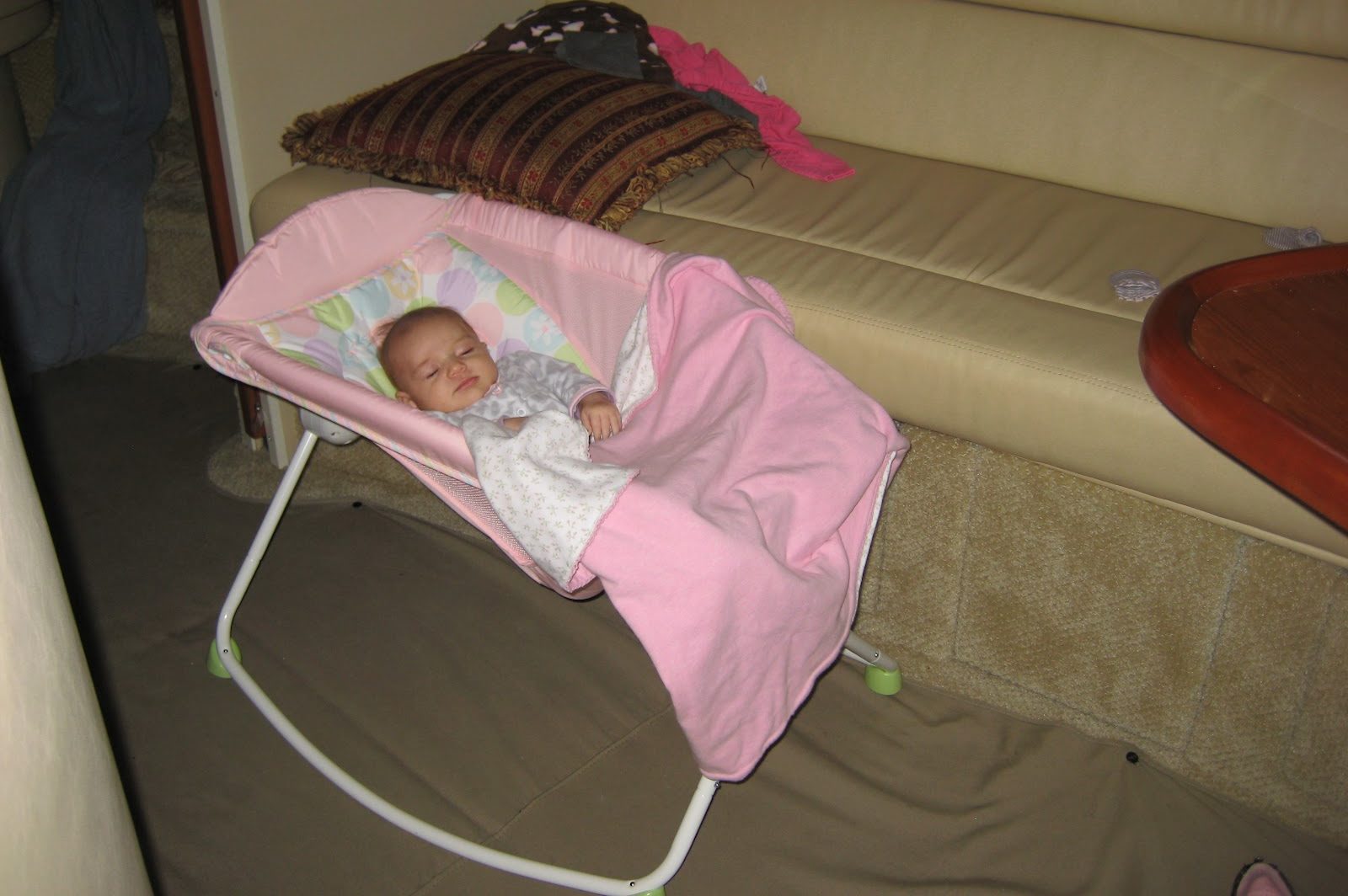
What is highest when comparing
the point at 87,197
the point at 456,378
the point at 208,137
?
the point at 208,137

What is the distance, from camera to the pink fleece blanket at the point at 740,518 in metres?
0.99

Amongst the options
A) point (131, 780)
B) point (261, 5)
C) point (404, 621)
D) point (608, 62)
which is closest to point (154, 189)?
point (261, 5)

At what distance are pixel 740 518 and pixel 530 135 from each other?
925 millimetres

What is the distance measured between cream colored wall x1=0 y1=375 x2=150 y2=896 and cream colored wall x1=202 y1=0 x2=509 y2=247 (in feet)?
4.49

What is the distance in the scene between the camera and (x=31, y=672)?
1.71 ft

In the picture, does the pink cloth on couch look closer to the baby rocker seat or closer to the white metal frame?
the baby rocker seat

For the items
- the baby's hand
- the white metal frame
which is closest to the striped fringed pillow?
the baby's hand

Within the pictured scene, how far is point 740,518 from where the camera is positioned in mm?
1041

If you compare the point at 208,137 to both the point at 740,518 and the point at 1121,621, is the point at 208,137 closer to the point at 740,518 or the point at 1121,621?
the point at 740,518

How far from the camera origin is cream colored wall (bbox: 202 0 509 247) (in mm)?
1764

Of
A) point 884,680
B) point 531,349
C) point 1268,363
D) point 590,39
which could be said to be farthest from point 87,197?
point 1268,363

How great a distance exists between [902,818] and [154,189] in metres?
2.01

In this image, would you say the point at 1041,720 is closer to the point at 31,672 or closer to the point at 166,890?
the point at 166,890

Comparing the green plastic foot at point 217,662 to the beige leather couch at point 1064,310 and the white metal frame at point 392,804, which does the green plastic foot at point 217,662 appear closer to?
the white metal frame at point 392,804
